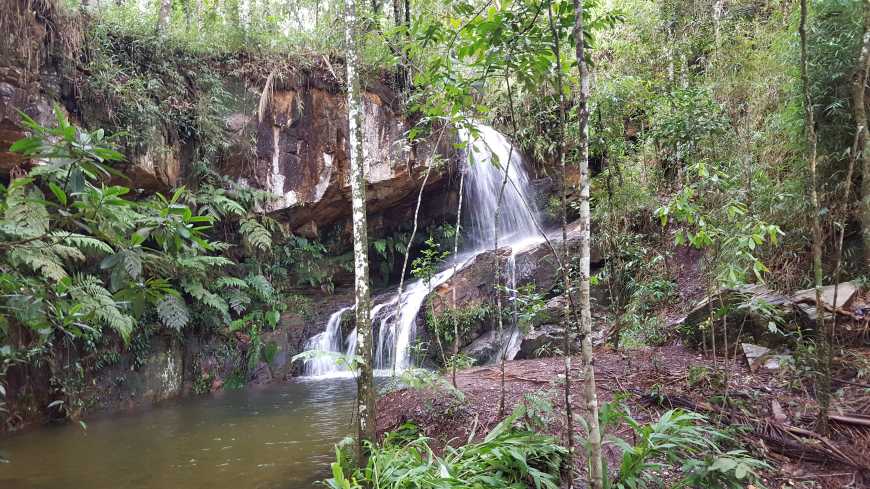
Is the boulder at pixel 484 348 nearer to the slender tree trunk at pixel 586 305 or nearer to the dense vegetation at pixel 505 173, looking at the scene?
the dense vegetation at pixel 505 173

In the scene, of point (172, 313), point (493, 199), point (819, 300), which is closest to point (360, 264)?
point (819, 300)

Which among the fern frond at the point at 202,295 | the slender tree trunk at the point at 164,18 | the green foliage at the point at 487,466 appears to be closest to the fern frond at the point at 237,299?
the fern frond at the point at 202,295

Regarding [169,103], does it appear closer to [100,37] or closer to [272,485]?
[100,37]

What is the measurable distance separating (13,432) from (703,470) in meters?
8.45

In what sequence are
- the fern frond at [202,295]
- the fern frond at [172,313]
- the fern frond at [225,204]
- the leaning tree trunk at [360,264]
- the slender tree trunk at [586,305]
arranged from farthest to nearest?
the fern frond at [225,204], the fern frond at [202,295], the fern frond at [172,313], the leaning tree trunk at [360,264], the slender tree trunk at [586,305]

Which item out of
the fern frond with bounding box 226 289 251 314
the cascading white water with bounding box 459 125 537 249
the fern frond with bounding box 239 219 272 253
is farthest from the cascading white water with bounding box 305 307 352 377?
the cascading white water with bounding box 459 125 537 249

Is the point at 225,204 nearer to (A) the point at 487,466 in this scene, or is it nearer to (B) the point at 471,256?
(B) the point at 471,256

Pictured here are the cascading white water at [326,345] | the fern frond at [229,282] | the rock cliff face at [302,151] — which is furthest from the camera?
the cascading white water at [326,345]

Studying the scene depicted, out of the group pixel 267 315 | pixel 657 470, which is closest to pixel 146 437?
pixel 267 315

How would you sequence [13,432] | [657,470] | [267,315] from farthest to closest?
[267,315] → [13,432] → [657,470]

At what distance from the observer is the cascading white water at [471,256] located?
9.80 m

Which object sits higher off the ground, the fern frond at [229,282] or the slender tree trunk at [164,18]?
the slender tree trunk at [164,18]

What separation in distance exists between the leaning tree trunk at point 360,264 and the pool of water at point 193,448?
0.94 meters

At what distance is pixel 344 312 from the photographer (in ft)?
36.1
